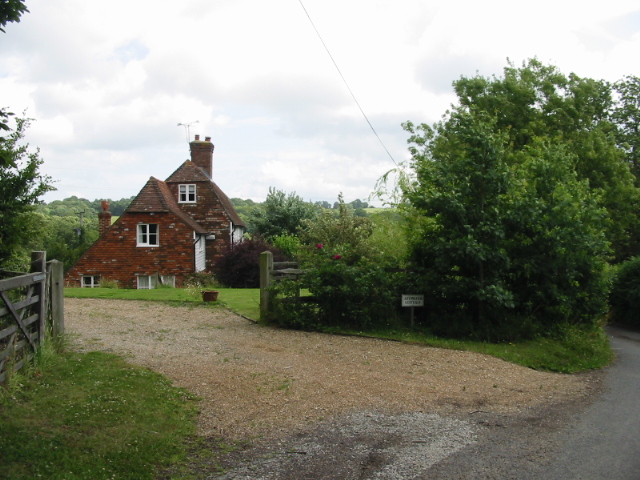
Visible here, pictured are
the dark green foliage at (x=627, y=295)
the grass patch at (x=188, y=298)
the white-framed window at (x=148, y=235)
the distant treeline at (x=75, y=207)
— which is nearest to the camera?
the grass patch at (x=188, y=298)

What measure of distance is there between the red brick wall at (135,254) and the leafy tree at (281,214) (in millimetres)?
10502

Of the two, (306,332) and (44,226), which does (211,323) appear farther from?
(44,226)

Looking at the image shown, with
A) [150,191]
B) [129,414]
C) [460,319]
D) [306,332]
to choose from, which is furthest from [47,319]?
[150,191]

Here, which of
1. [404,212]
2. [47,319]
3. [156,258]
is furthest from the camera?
[156,258]

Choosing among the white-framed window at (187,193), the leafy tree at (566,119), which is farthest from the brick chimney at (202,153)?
the leafy tree at (566,119)

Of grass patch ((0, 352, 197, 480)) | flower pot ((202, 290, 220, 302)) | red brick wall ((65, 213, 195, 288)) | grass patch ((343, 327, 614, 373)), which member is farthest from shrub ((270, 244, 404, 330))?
red brick wall ((65, 213, 195, 288))

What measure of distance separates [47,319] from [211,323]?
17.4 ft

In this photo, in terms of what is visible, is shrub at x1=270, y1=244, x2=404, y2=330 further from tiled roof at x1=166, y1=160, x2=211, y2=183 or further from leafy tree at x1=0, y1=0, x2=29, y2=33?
tiled roof at x1=166, y1=160, x2=211, y2=183

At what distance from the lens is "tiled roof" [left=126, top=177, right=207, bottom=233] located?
34344 millimetres

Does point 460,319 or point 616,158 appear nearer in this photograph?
point 460,319

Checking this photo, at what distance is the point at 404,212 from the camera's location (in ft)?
61.5

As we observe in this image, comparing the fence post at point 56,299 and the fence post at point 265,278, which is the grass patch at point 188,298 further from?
the fence post at point 56,299

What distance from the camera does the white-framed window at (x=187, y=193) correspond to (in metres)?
38.2

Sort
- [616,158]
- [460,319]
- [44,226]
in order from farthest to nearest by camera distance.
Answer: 1. [616,158]
2. [460,319]
3. [44,226]
